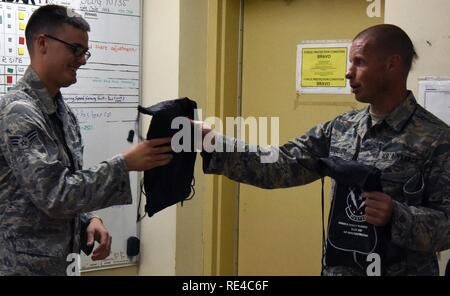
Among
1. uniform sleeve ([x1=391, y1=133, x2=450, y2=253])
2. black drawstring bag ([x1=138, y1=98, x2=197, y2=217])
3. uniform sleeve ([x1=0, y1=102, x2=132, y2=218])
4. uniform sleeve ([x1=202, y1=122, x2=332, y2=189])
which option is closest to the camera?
uniform sleeve ([x1=391, y1=133, x2=450, y2=253])

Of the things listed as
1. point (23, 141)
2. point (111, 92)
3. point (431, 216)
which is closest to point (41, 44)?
point (23, 141)

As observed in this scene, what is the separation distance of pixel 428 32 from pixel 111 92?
1.66 meters

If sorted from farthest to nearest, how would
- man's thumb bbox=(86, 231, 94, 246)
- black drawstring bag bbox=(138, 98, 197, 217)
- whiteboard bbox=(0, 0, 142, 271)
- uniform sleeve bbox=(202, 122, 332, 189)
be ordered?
whiteboard bbox=(0, 0, 142, 271), man's thumb bbox=(86, 231, 94, 246), uniform sleeve bbox=(202, 122, 332, 189), black drawstring bag bbox=(138, 98, 197, 217)

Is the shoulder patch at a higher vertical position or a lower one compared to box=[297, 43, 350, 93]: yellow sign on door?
lower

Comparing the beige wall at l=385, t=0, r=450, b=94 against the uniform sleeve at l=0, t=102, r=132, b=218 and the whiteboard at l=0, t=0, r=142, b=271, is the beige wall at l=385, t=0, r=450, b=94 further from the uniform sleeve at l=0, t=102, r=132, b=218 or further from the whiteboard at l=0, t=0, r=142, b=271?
the whiteboard at l=0, t=0, r=142, b=271

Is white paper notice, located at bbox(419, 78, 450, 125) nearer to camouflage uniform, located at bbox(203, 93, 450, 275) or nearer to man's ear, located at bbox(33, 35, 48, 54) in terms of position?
camouflage uniform, located at bbox(203, 93, 450, 275)

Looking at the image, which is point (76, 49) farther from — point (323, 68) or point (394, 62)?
point (323, 68)

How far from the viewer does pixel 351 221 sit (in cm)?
171

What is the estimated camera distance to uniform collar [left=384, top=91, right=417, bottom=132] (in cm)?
173

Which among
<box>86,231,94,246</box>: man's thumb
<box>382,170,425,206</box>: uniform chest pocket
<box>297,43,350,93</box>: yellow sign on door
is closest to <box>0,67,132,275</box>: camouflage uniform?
<box>86,231,94,246</box>: man's thumb

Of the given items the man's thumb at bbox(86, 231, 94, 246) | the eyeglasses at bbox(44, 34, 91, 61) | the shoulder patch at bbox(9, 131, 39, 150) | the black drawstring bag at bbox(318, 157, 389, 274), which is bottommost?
the man's thumb at bbox(86, 231, 94, 246)

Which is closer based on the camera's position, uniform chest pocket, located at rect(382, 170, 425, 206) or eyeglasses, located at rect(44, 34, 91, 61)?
uniform chest pocket, located at rect(382, 170, 425, 206)

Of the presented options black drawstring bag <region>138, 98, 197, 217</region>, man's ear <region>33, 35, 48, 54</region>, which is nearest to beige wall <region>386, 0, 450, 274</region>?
black drawstring bag <region>138, 98, 197, 217</region>

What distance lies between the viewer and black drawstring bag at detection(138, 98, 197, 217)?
5.97ft
